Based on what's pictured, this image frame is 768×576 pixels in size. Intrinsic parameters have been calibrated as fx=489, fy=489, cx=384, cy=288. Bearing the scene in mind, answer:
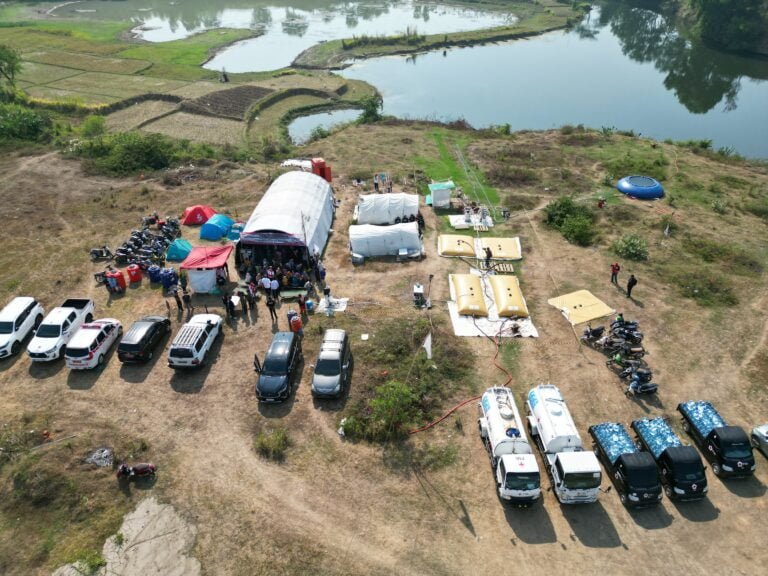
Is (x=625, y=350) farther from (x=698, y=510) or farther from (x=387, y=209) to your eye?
(x=387, y=209)

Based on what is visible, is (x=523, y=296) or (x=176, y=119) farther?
(x=176, y=119)

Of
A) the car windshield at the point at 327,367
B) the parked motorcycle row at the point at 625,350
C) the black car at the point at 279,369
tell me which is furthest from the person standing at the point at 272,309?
the parked motorcycle row at the point at 625,350

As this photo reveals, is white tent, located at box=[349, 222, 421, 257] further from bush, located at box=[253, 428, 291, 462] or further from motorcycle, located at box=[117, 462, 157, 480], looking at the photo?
motorcycle, located at box=[117, 462, 157, 480]

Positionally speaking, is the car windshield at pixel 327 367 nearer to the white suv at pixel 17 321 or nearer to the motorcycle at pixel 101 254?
the white suv at pixel 17 321

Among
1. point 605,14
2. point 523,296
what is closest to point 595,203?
point 523,296

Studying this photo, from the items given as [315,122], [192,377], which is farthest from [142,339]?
[315,122]

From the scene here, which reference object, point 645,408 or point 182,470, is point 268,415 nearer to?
point 182,470
